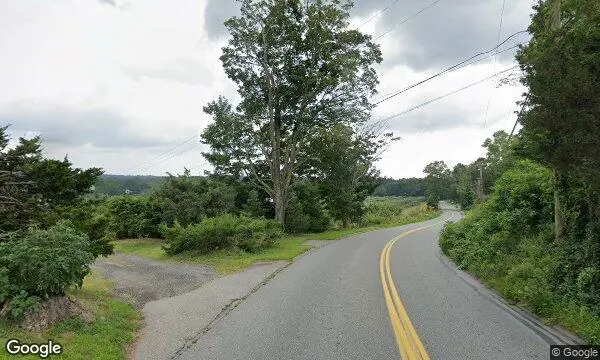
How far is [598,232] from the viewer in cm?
962

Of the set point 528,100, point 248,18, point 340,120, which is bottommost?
point 528,100

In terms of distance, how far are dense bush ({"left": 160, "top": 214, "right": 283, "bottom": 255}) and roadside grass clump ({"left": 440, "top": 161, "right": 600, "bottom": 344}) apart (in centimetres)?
914

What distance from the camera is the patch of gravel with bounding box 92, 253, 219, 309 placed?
38.7ft

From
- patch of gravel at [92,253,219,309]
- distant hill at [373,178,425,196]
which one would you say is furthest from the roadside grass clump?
distant hill at [373,178,425,196]

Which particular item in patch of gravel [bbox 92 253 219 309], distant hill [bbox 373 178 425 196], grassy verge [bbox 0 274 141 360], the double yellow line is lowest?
patch of gravel [bbox 92 253 219 309]

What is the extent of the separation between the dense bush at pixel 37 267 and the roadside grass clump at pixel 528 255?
27.8 ft

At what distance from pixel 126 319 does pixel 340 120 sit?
2559 cm

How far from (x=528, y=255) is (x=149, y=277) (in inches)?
445

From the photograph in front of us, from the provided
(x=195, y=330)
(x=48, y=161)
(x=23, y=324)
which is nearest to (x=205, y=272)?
(x=48, y=161)

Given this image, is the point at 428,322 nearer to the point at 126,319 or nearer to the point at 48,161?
the point at 126,319

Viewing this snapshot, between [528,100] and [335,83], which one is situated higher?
[335,83]

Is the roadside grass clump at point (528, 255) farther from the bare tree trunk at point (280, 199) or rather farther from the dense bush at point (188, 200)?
the dense bush at point (188, 200)

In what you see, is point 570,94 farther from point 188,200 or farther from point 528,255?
point 188,200

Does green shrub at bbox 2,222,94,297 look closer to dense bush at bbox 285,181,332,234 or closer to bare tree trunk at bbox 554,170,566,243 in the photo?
bare tree trunk at bbox 554,170,566,243
